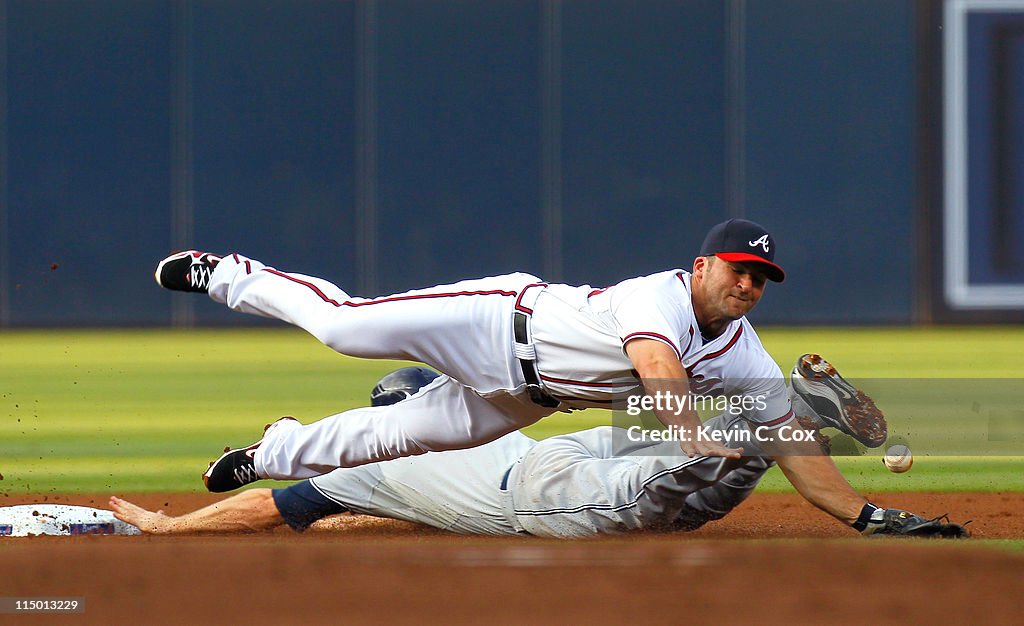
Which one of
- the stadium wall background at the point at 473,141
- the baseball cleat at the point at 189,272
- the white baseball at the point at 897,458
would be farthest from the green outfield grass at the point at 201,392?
the baseball cleat at the point at 189,272

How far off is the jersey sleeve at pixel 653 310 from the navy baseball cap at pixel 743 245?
145mm

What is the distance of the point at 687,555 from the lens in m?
3.46

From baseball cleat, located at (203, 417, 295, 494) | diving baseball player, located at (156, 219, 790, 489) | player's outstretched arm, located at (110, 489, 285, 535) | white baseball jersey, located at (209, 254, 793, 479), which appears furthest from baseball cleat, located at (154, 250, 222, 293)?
player's outstretched arm, located at (110, 489, 285, 535)

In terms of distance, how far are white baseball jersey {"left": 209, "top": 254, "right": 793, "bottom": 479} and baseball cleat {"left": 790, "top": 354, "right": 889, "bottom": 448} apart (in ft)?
0.61

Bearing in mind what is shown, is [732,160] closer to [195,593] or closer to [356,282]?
[356,282]

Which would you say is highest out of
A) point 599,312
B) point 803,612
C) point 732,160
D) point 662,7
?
point 662,7

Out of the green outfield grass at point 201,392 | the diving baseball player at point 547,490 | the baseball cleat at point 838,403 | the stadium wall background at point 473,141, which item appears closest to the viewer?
the diving baseball player at point 547,490

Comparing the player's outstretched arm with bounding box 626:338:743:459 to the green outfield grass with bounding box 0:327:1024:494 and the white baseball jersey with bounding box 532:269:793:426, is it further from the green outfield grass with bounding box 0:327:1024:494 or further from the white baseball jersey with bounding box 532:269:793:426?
the green outfield grass with bounding box 0:327:1024:494

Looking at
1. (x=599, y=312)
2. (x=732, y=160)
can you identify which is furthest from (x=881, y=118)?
(x=599, y=312)

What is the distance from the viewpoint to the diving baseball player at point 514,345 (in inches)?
140

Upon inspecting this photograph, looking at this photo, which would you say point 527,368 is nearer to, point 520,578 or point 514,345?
point 514,345

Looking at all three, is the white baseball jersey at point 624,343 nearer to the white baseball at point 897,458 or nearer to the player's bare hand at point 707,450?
the player's bare hand at point 707,450

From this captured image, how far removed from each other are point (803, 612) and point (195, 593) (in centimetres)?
141

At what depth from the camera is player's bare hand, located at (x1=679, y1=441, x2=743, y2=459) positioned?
3307 mm
